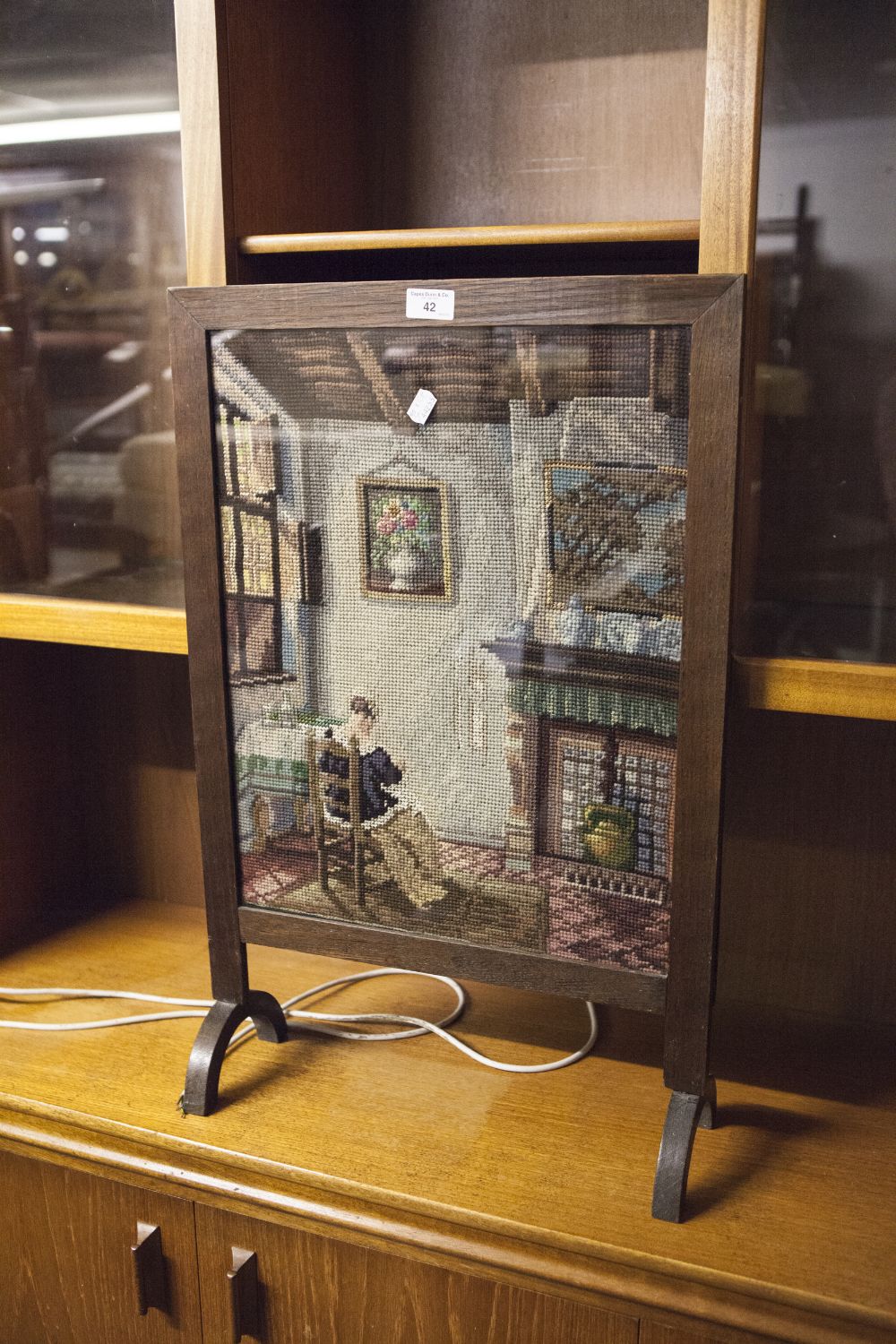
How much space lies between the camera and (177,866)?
1.78 meters

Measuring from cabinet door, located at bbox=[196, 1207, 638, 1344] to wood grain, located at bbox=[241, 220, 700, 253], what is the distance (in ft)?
3.15

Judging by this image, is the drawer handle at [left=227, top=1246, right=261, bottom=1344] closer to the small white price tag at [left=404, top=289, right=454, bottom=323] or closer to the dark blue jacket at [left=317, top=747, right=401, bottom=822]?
the dark blue jacket at [left=317, top=747, right=401, bottom=822]

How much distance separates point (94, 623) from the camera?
1370mm

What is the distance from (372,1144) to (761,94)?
1.04 meters

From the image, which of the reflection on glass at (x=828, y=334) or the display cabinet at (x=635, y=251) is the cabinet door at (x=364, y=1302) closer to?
the display cabinet at (x=635, y=251)

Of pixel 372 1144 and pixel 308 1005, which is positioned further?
pixel 308 1005

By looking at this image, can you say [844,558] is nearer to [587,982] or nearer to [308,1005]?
[587,982]

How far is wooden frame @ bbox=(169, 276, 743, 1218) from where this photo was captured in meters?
0.99

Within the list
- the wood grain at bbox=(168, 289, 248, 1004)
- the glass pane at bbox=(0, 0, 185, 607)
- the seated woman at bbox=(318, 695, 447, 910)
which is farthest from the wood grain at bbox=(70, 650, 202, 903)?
the seated woman at bbox=(318, 695, 447, 910)

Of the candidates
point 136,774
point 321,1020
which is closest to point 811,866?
point 321,1020

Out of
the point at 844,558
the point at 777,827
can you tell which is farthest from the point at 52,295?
the point at 777,827

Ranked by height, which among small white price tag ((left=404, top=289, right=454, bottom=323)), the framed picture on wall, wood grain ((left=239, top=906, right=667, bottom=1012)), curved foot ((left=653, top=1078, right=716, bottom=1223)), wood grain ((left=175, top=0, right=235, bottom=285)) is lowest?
curved foot ((left=653, top=1078, right=716, bottom=1223))

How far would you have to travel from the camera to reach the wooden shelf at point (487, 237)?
1.04m

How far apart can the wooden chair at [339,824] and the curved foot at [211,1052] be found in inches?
7.5
